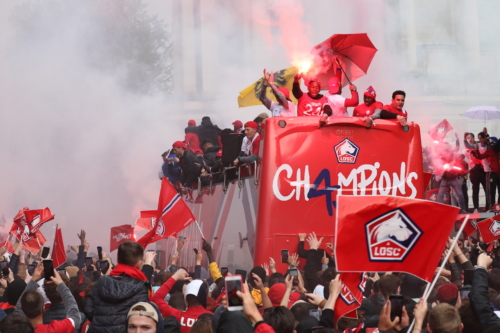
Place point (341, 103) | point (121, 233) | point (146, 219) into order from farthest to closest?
point (146, 219), point (121, 233), point (341, 103)

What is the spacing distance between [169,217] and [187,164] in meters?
3.49

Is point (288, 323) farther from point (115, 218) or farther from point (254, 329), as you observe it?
point (115, 218)

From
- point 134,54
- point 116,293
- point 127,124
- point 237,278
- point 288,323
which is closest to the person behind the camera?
point 237,278

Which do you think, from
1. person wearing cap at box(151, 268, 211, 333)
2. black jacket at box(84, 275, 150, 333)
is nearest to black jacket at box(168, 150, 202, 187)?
person wearing cap at box(151, 268, 211, 333)

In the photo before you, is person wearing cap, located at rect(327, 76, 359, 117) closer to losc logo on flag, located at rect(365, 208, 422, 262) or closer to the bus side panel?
the bus side panel

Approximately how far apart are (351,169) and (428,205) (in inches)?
133

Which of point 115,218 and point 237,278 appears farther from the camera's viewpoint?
point 115,218

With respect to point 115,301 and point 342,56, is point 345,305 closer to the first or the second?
point 115,301

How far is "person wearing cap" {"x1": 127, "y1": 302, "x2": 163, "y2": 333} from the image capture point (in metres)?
3.87

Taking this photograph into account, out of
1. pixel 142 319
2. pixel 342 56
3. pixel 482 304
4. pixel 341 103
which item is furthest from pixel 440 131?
pixel 142 319

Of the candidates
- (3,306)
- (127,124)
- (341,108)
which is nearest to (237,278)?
(3,306)

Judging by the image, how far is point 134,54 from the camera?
3528cm

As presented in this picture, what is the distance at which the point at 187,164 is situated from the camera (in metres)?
11.6

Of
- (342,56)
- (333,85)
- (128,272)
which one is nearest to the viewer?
(128,272)
